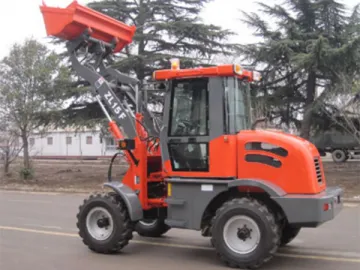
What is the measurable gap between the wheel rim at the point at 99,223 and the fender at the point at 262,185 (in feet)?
7.19

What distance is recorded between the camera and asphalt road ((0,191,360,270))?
723 centimetres

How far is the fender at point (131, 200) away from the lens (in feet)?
25.6

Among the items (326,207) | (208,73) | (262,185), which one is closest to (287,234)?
(326,207)

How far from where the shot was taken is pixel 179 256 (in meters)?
7.84

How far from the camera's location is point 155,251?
819 centimetres

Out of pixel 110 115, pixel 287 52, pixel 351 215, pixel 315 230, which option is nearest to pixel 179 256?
pixel 110 115

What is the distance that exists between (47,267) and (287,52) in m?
15.5

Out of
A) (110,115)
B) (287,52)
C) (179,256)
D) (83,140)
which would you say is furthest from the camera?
(83,140)

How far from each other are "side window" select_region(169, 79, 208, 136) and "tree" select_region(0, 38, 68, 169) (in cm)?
1623

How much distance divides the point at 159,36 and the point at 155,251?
16414 millimetres

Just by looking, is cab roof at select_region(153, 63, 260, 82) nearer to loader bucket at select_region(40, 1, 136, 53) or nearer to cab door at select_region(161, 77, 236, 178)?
cab door at select_region(161, 77, 236, 178)

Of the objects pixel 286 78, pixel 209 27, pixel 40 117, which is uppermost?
pixel 209 27

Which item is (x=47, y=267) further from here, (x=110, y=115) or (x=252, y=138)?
(x=252, y=138)

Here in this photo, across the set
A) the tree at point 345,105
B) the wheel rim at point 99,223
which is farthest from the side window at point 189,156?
the tree at point 345,105
